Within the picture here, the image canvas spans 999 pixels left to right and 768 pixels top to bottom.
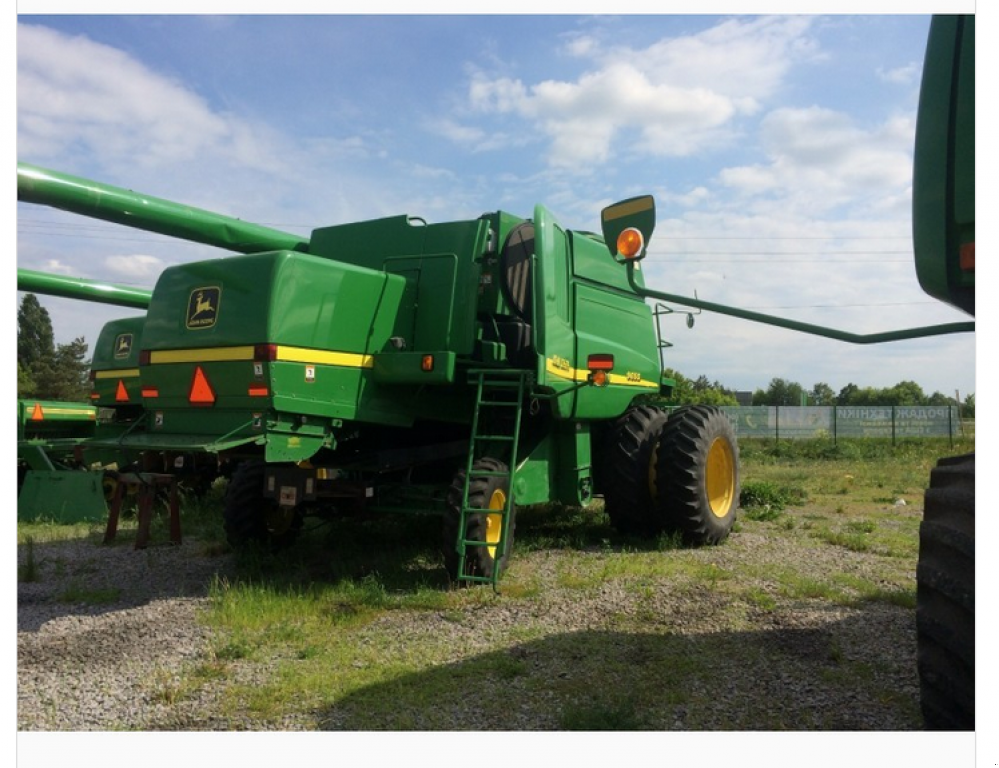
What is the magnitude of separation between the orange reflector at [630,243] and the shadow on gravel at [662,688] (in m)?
2.19

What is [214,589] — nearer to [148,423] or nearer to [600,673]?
[148,423]

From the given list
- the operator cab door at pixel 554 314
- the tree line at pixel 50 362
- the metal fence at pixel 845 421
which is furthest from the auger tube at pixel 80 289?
the metal fence at pixel 845 421

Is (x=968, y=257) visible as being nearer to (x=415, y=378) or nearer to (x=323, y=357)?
(x=415, y=378)

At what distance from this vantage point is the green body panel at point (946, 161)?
8.80 ft

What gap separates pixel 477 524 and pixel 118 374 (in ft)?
26.2

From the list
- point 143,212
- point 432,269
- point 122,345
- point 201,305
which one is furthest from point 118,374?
point 432,269

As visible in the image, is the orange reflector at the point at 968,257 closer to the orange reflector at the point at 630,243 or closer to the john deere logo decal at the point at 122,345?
the orange reflector at the point at 630,243

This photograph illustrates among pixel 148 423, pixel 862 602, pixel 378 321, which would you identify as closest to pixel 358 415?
pixel 378 321

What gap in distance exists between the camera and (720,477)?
863cm

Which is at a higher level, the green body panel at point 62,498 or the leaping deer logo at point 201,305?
the leaping deer logo at point 201,305

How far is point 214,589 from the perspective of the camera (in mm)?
5938

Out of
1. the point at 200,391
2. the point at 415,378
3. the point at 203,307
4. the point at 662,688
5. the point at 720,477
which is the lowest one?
the point at 662,688

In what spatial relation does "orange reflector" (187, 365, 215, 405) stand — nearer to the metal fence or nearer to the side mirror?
the side mirror

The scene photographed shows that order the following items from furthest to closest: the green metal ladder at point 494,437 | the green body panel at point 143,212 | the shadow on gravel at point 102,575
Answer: the shadow on gravel at point 102,575, the green metal ladder at point 494,437, the green body panel at point 143,212
